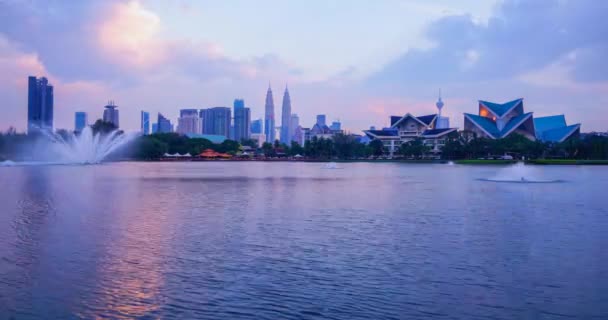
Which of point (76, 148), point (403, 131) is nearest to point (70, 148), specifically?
point (76, 148)

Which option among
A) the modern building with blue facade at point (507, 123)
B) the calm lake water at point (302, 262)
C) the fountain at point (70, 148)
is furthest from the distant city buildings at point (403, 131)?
the calm lake water at point (302, 262)

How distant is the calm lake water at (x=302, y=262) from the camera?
7.66 metres

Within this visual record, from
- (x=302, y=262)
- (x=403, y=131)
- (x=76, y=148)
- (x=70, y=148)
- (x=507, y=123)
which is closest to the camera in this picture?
(x=302, y=262)

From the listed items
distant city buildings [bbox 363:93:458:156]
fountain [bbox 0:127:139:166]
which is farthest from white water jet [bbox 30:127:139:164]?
distant city buildings [bbox 363:93:458:156]

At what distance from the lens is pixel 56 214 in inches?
683

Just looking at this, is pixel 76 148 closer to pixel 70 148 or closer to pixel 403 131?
pixel 70 148

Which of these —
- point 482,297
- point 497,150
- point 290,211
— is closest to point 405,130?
point 497,150

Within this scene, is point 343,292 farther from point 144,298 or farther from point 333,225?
point 333,225

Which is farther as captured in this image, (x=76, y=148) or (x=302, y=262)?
(x=76, y=148)

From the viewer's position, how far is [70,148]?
77.3m

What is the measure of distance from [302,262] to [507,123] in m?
131

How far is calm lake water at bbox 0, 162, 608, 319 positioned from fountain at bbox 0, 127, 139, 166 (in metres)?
61.0

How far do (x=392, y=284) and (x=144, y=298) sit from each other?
380 centimetres

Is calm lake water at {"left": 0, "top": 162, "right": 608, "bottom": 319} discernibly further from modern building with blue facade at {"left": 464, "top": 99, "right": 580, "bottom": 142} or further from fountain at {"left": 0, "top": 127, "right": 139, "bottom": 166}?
modern building with blue facade at {"left": 464, "top": 99, "right": 580, "bottom": 142}
